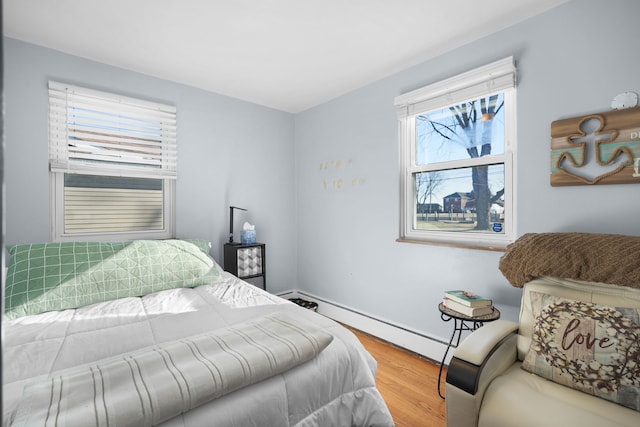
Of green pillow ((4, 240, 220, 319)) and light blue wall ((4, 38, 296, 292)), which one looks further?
light blue wall ((4, 38, 296, 292))

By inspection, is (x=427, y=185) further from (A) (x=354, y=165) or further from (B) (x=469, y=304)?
(B) (x=469, y=304)

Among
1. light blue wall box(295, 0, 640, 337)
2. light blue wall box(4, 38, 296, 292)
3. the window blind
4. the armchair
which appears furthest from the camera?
light blue wall box(4, 38, 296, 292)

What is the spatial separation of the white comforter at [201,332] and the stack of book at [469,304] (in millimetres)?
789

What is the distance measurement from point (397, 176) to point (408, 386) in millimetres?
1695

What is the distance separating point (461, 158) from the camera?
2500 millimetres

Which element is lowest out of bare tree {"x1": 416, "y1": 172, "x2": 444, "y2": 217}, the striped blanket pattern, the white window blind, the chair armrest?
the chair armrest

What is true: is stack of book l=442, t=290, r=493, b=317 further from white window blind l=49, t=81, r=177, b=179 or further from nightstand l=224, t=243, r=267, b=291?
white window blind l=49, t=81, r=177, b=179

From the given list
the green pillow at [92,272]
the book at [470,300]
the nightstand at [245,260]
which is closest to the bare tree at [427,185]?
the book at [470,300]

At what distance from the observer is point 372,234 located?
305 cm

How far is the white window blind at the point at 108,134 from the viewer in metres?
2.47

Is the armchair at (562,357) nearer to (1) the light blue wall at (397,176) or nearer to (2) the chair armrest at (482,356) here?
(2) the chair armrest at (482,356)

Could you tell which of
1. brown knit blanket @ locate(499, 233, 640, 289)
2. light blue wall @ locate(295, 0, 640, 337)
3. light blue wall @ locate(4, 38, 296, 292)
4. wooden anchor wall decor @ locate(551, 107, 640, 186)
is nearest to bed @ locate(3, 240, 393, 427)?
light blue wall @ locate(4, 38, 296, 292)

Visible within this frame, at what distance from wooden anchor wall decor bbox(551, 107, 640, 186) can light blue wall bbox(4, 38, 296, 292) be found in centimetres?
277

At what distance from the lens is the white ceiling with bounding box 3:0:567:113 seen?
6.40 feet
